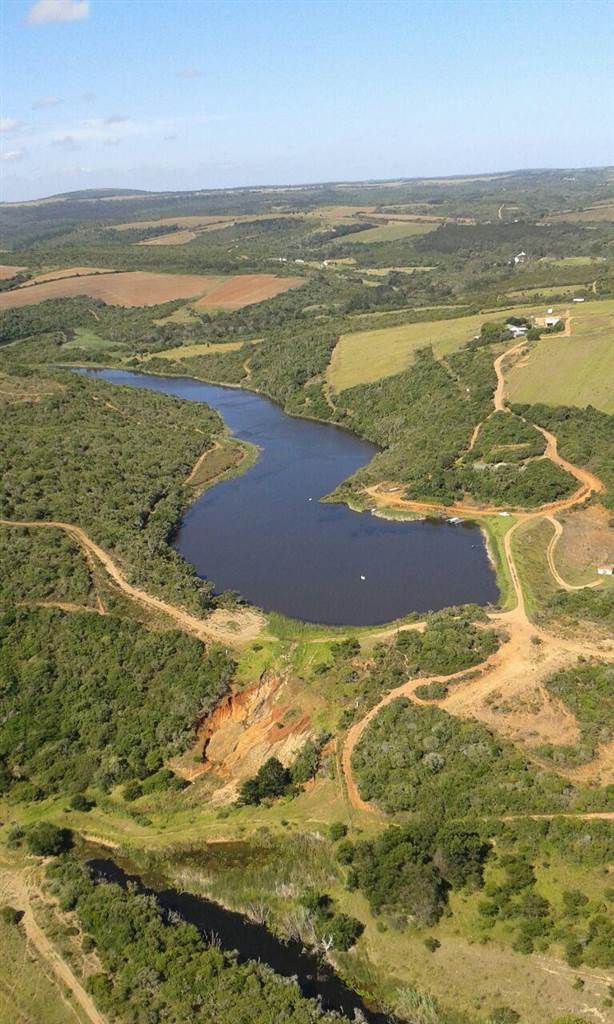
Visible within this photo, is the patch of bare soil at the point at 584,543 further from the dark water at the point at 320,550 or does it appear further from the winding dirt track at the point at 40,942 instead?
the winding dirt track at the point at 40,942

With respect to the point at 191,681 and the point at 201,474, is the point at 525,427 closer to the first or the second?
the point at 201,474

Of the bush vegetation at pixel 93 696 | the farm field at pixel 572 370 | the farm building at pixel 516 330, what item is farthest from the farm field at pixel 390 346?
the bush vegetation at pixel 93 696

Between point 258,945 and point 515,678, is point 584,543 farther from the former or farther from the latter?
point 258,945

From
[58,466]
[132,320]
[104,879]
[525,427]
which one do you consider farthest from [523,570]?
[132,320]

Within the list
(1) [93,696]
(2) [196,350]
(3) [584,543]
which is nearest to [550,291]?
(2) [196,350]

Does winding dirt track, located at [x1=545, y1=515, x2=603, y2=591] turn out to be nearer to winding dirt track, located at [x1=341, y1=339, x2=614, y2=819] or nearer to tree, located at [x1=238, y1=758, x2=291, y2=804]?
winding dirt track, located at [x1=341, y1=339, x2=614, y2=819]

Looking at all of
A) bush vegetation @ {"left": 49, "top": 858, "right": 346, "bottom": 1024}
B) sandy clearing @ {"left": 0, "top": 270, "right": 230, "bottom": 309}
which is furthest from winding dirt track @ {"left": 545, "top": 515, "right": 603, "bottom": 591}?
sandy clearing @ {"left": 0, "top": 270, "right": 230, "bottom": 309}
